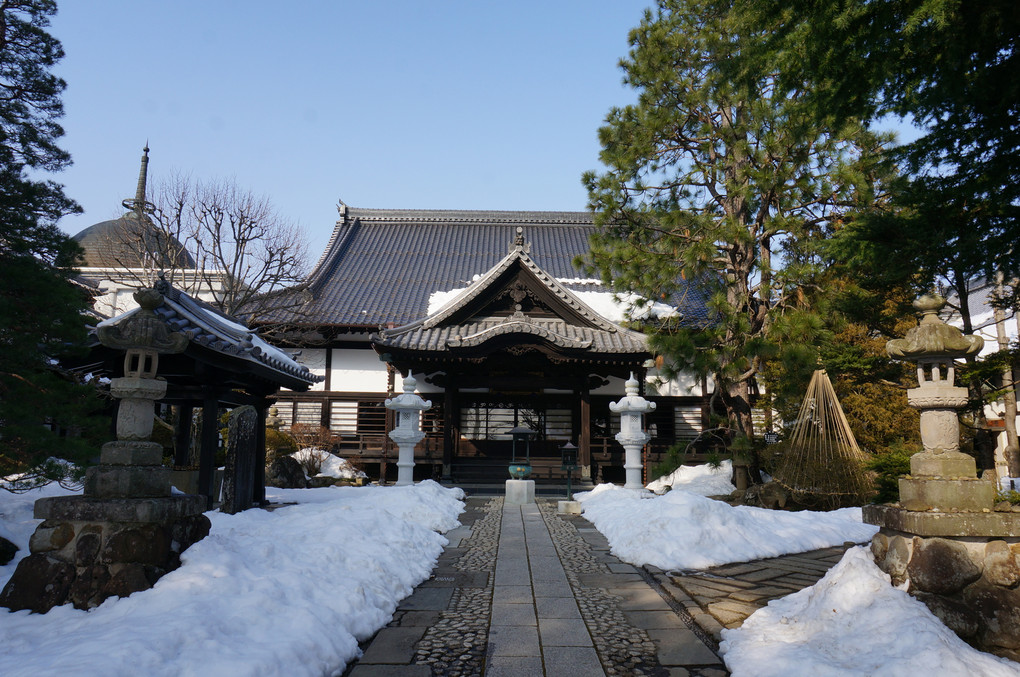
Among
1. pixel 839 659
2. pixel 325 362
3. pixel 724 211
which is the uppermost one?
pixel 724 211

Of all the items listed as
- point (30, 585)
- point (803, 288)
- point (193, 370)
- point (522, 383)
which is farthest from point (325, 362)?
point (30, 585)

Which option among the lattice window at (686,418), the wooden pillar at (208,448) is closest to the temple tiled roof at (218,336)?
the wooden pillar at (208,448)

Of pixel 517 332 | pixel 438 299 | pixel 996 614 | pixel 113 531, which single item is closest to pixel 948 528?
pixel 996 614

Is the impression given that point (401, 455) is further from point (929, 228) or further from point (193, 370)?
point (929, 228)

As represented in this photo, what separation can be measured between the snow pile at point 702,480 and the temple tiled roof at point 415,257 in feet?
17.6

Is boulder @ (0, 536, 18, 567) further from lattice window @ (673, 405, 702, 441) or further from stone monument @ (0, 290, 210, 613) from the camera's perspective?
lattice window @ (673, 405, 702, 441)

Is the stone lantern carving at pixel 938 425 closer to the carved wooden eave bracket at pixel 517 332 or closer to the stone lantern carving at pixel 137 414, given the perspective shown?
the stone lantern carving at pixel 137 414

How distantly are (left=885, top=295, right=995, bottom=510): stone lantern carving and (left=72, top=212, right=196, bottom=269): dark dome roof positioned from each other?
1313cm

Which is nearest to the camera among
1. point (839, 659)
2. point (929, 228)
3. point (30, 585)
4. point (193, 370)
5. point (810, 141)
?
point (839, 659)

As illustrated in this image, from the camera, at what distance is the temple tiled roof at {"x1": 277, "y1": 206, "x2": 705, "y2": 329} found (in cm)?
1927

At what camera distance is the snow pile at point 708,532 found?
260 inches

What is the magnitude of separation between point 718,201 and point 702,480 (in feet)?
20.6

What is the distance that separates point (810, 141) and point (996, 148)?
7.31 meters

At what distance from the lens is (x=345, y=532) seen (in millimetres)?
6051
